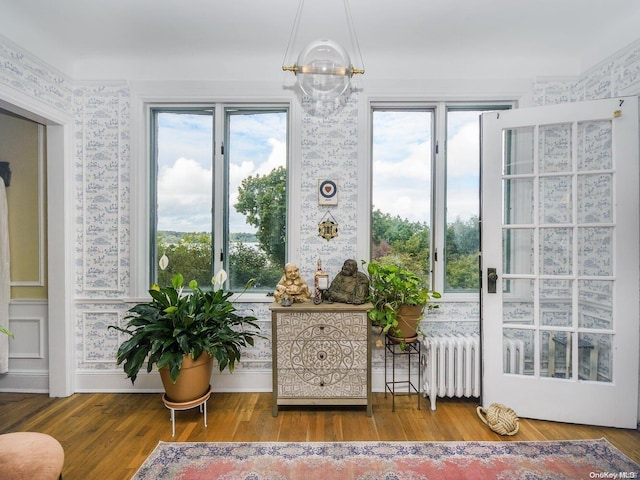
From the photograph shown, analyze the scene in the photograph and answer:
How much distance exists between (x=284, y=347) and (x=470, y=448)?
1.33 metres

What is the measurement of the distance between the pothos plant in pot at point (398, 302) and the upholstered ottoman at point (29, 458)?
1795 millimetres

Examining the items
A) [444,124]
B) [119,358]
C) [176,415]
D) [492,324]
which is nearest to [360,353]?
[492,324]

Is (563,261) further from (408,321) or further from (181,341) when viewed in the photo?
(181,341)

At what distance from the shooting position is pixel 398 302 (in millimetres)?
2258

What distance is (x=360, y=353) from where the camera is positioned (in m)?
2.21

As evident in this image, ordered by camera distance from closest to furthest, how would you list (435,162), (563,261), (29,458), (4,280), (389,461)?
(29,458)
(389,461)
(563,261)
(4,280)
(435,162)

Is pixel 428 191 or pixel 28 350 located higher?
pixel 428 191

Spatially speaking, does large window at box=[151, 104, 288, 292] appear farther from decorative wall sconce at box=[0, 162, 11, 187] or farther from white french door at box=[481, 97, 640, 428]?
white french door at box=[481, 97, 640, 428]

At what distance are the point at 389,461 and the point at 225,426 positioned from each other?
1.12m

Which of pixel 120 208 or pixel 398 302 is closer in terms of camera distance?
pixel 398 302

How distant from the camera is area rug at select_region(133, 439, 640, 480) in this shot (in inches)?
66.4

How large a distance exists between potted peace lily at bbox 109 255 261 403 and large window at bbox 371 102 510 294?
1430 millimetres

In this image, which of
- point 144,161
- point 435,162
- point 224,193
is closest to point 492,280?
point 435,162

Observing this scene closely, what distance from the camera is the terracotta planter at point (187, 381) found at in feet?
6.68
